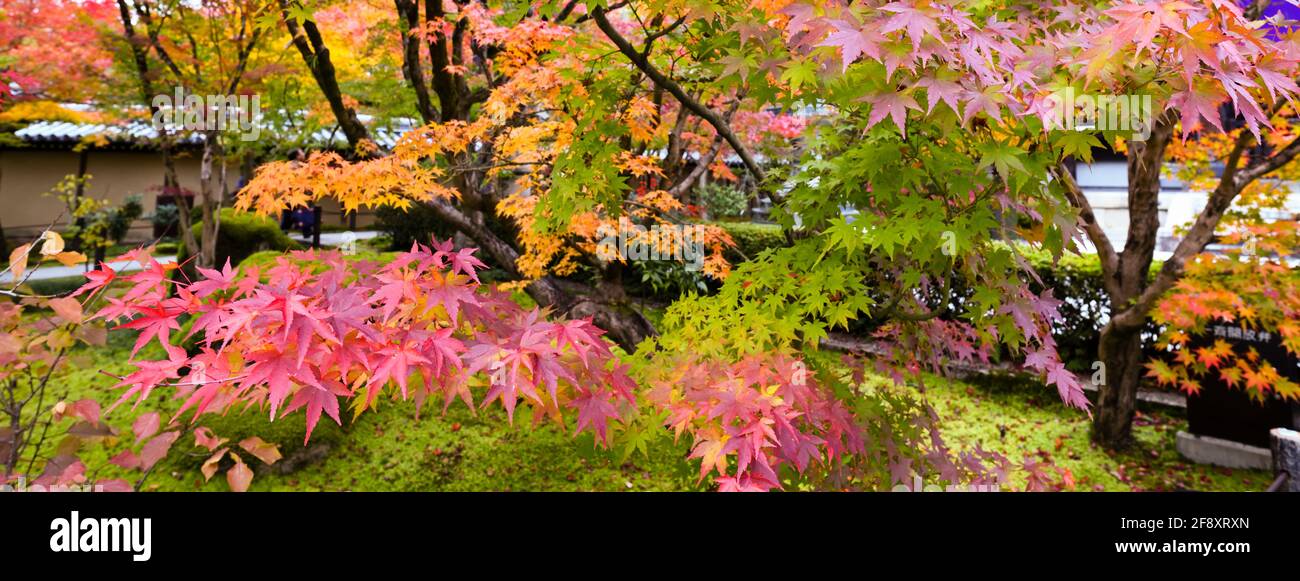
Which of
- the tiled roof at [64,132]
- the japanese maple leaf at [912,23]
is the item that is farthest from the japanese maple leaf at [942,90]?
the tiled roof at [64,132]

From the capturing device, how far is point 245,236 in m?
9.85

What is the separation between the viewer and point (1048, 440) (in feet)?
20.1

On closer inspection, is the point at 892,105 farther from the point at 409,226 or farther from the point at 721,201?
the point at 409,226

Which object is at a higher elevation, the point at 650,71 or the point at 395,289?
the point at 650,71

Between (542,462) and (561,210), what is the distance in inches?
130

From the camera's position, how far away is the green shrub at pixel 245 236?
9.70 meters

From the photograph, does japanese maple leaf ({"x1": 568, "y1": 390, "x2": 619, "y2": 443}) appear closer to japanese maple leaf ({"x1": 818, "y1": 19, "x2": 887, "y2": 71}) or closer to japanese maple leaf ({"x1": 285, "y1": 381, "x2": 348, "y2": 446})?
japanese maple leaf ({"x1": 285, "y1": 381, "x2": 348, "y2": 446})

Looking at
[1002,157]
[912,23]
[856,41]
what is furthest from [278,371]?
[1002,157]

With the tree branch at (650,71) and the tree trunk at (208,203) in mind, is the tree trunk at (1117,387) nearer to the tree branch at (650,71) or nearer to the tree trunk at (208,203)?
the tree branch at (650,71)

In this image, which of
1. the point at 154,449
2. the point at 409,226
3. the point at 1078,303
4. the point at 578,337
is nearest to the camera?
the point at 578,337

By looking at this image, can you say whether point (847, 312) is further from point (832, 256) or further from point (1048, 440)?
point (1048, 440)

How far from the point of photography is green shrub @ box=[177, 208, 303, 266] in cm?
970

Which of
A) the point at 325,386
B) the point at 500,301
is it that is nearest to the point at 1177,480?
the point at 500,301

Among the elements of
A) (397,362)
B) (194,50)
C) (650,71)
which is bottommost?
(397,362)
